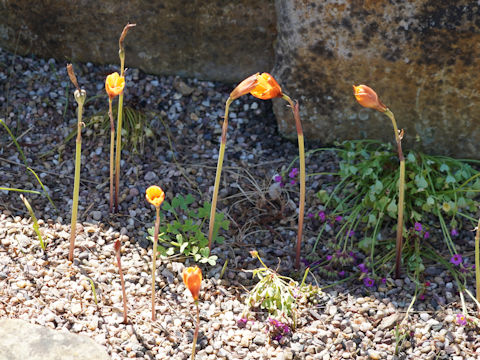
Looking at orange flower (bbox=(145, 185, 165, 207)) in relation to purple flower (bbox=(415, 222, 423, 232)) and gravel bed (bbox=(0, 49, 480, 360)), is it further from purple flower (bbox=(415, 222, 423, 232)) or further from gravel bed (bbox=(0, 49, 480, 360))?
purple flower (bbox=(415, 222, 423, 232))

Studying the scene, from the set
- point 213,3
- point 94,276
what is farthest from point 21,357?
point 213,3

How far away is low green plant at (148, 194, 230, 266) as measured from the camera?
3.21 metres

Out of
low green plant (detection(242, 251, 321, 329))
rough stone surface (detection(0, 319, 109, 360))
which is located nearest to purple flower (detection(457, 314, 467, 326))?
low green plant (detection(242, 251, 321, 329))

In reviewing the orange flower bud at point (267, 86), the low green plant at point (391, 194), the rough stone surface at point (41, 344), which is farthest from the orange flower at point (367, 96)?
the rough stone surface at point (41, 344)

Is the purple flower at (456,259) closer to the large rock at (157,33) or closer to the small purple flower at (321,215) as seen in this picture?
the small purple flower at (321,215)

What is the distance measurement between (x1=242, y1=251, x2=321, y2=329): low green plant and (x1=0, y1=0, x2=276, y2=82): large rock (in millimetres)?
1637

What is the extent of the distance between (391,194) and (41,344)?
6.29 feet

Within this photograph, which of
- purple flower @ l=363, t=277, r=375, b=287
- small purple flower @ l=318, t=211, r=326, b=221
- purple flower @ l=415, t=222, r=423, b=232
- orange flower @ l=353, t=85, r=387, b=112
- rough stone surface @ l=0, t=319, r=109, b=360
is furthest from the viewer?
small purple flower @ l=318, t=211, r=326, b=221

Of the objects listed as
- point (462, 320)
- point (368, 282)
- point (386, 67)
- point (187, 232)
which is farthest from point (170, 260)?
point (386, 67)

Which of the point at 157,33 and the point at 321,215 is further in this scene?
the point at 157,33

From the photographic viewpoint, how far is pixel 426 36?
3.54 meters

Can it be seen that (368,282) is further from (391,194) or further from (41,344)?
(41,344)

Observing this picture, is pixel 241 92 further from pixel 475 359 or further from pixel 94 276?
pixel 475 359

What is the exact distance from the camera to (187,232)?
347 cm
